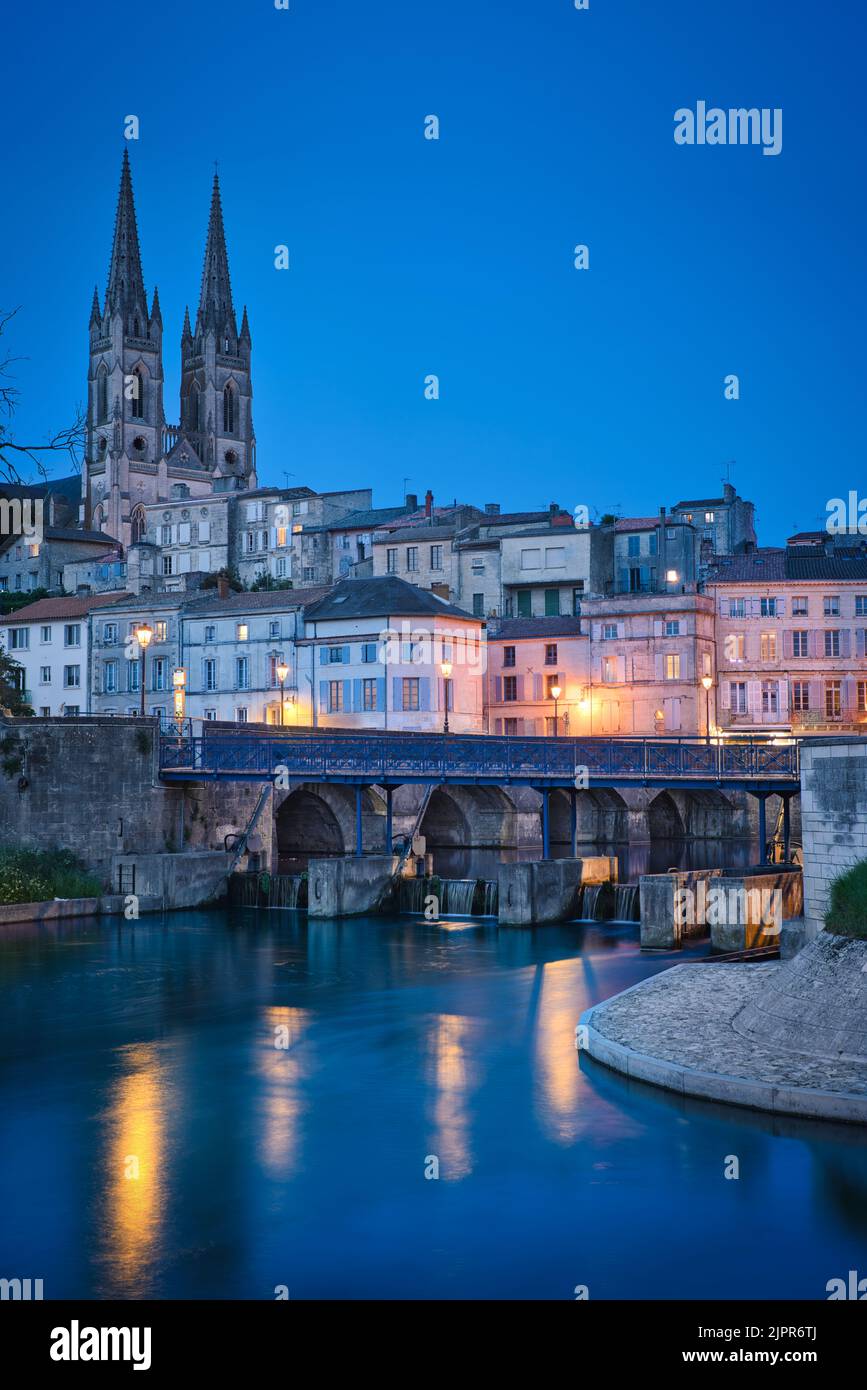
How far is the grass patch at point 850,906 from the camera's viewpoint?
814 inches

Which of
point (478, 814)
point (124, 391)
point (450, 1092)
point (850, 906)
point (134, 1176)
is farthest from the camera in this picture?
point (124, 391)

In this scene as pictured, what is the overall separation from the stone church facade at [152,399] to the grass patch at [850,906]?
11244 centimetres

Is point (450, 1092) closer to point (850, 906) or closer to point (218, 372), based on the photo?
point (850, 906)

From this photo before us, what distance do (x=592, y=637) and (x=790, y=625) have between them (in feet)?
34.3

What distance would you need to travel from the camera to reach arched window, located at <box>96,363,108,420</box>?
157m

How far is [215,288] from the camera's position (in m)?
171

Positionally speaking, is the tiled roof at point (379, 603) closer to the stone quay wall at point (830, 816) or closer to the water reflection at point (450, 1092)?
the water reflection at point (450, 1092)

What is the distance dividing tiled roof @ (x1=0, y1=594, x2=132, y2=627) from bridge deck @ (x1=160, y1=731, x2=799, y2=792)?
3634 centimetres

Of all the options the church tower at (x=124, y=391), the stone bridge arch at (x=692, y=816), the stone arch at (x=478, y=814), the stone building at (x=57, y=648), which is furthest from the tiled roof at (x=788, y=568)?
the church tower at (x=124, y=391)

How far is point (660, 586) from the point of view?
86500mm

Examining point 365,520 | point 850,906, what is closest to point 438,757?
point 850,906

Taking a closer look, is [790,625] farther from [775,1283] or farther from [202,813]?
[775,1283]

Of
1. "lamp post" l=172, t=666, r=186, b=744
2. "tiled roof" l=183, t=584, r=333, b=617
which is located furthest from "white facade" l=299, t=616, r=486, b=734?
"lamp post" l=172, t=666, r=186, b=744

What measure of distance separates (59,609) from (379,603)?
73.5 feet
